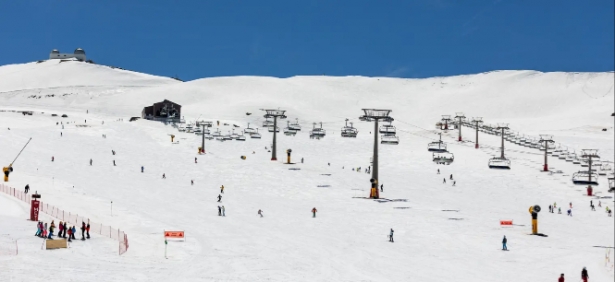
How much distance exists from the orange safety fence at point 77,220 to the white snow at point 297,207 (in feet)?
1.88

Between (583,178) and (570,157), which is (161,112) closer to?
(570,157)

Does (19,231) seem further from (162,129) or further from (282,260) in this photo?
(162,129)

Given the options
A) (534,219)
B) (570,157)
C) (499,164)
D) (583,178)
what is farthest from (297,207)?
(570,157)

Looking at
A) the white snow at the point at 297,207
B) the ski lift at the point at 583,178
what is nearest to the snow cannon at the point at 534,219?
the white snow at the point at 297,207

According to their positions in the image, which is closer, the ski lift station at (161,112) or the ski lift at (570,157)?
the ski lift at (570,157)

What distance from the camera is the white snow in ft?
76.9

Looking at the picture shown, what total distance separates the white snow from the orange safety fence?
57cm

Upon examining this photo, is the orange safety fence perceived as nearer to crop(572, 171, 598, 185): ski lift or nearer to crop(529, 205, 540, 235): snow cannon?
crop(529, 205, 540, 235): snow cannon

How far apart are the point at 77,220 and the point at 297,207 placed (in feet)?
51.1

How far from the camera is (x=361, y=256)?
27.4 m

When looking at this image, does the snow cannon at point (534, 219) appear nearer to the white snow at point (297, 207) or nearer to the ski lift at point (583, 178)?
the white snow at point (297, 207)

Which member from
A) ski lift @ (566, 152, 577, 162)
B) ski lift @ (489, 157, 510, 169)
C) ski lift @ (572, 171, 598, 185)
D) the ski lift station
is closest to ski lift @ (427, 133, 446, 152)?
ski lift @ (489, 157, 510, 169)

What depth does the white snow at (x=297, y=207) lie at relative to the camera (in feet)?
76.9

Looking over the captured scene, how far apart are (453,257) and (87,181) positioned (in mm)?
28227
